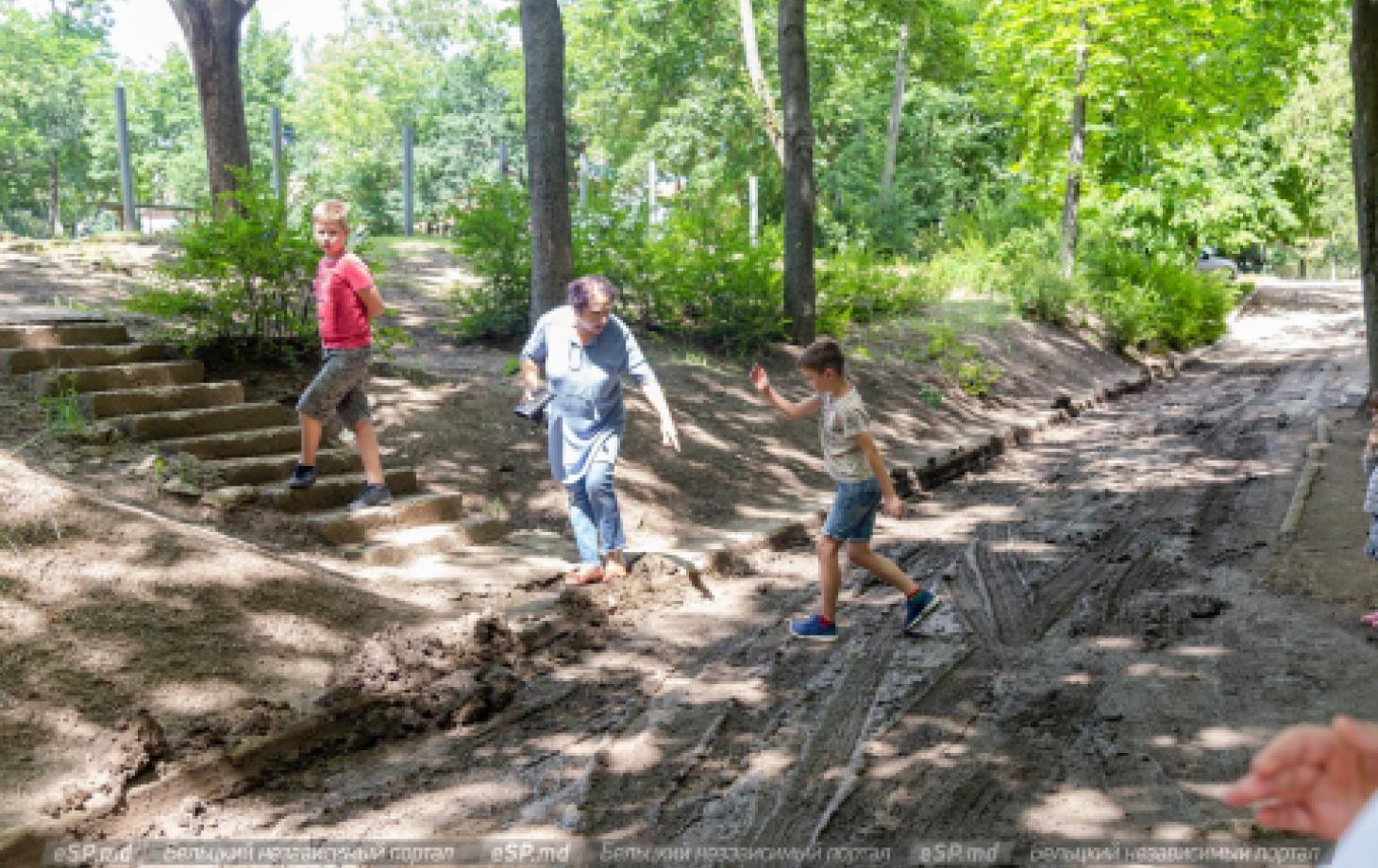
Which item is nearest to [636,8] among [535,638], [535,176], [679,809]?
[535,176]

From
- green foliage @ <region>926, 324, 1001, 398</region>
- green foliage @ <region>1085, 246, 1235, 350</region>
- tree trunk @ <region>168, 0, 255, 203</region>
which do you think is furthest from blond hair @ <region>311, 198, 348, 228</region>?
green foliage @ <region>1085, 246, 1235, 350</region>

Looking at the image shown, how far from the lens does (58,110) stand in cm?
4906

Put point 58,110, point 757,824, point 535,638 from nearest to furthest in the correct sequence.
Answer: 1. point 757,824
2. point 535,638
3. point 58,110

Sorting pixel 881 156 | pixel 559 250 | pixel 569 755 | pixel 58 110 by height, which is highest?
pixel 58 110

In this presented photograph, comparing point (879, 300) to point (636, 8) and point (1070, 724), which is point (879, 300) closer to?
point (1070, 724)

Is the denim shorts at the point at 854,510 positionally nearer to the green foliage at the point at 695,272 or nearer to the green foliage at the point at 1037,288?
the green foliage at the point at 695,272

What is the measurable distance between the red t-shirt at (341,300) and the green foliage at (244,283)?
5.34 feet

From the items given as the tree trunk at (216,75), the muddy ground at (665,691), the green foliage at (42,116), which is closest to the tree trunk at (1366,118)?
the muddy ground at (665,691)

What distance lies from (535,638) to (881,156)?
2965cm

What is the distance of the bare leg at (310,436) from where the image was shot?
7.58 metres

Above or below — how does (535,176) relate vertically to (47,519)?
above

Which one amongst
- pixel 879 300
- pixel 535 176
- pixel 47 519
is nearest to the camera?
pixel 47 519

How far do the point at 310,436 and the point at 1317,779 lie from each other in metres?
7.10

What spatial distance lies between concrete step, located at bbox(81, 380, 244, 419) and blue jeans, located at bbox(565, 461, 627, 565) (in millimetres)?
3281
